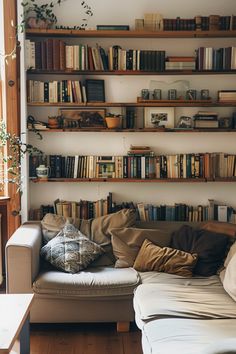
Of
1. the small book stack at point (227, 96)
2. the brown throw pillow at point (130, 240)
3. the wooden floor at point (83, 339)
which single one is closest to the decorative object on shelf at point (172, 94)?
the small book stack at point (227, 96)

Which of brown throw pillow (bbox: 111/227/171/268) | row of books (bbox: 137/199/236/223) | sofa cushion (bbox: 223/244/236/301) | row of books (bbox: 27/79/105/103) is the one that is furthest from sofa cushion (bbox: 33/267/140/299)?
row of books (bbox: 27/79/105/103)

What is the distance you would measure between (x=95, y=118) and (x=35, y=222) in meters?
1.08

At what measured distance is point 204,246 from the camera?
3512 mm

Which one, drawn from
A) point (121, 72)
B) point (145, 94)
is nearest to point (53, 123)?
point (121, 72)

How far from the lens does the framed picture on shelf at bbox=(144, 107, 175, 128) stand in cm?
414

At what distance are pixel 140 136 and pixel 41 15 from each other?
141cm

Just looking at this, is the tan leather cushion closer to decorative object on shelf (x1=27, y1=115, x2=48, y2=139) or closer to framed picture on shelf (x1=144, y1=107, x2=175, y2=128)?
framed picture on shelf (x1=144, y1=107, x2=175, y2=128)

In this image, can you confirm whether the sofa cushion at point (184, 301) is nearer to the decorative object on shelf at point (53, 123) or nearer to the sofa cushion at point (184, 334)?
the sofa cushion at point (184, 334)

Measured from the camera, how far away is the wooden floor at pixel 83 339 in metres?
3.07

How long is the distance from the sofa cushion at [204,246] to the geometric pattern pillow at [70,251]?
0.67 meters

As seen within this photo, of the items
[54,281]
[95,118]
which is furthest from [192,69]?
[54,281]

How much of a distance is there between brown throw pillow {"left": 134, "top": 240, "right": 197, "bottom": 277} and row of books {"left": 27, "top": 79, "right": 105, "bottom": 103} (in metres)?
1.48

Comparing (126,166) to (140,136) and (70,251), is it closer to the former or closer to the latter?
(140,136)

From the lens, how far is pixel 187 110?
4.21 m
